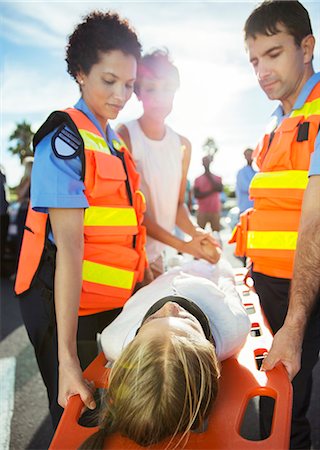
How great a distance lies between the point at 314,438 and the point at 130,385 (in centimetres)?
173

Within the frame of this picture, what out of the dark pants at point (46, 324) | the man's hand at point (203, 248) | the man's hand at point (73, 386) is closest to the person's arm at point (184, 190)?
the man's hand at point (203, 248)

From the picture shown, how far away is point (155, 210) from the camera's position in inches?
93.9

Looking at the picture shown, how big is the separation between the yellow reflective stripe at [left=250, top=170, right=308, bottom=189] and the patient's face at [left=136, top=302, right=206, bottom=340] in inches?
27.5

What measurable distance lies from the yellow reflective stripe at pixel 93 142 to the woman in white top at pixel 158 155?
65 cm

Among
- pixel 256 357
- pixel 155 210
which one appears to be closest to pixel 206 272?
pixel 155 210

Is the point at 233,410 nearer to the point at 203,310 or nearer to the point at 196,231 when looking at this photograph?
the point at 203,310

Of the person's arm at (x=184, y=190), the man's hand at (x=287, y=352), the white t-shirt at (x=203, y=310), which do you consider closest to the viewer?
the man's hand at (x=287, y=352)

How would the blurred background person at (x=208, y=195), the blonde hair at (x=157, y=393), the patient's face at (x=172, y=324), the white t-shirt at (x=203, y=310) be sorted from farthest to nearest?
the blurred background person at (x=208, y=195), the white t-shirt at (x=203, y=310), the patient's face at (x=172, y=324), the blonde hair at (x=157, y=393)

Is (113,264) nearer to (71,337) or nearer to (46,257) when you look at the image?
(46,257)

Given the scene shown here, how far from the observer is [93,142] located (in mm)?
1561

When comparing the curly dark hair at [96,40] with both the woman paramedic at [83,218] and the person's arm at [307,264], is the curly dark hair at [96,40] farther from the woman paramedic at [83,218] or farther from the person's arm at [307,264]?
the person's arm at [307,264]

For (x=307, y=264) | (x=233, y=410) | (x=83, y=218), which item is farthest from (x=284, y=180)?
(x=233, y=410)

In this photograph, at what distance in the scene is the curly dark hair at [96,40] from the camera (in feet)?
5.46

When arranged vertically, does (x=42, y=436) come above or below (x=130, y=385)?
below
